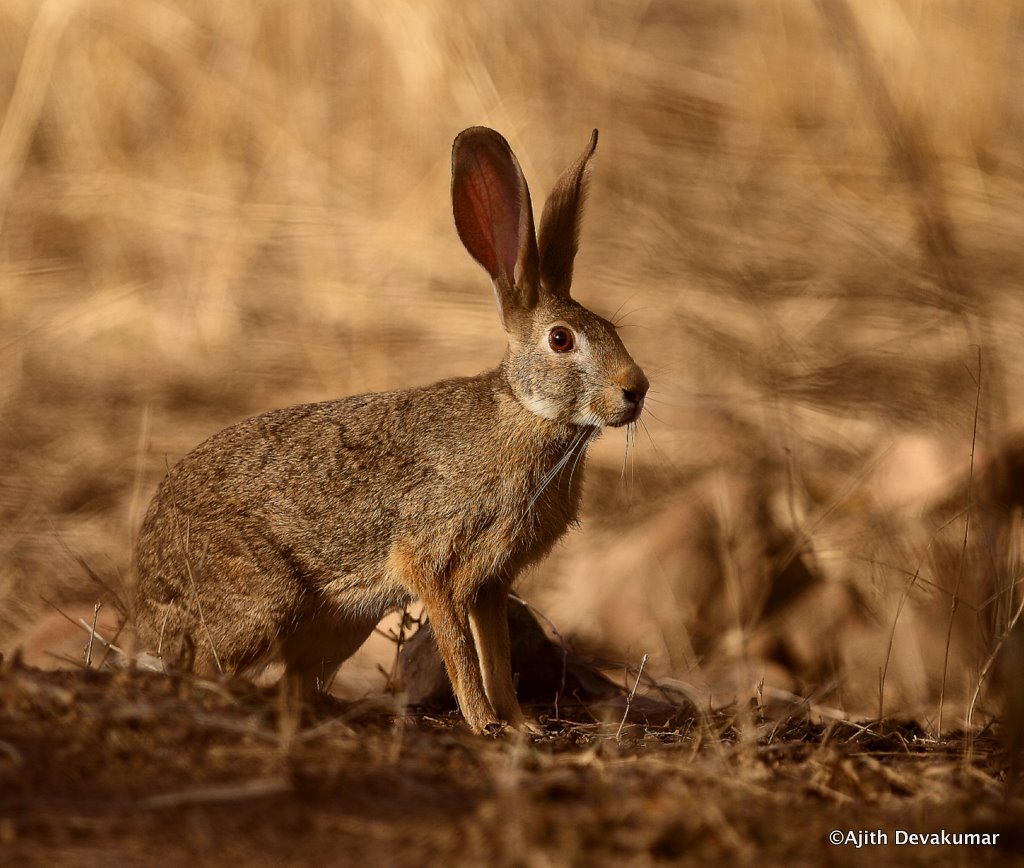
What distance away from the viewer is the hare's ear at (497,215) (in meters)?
4.67

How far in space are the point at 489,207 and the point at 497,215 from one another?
4cm

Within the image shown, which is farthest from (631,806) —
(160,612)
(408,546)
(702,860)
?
(160,612)

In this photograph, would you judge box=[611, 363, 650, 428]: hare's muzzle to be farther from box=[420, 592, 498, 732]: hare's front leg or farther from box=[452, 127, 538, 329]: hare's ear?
box=[420, 592, 498, 732]: hare's front leg

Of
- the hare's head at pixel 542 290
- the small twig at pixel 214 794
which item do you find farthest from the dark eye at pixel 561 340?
the small twig at pixel 214 794

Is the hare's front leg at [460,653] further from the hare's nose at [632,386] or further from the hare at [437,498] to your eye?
the hare's nose at [632,386]

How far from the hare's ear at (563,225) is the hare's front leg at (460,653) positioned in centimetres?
116

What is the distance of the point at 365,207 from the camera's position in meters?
9.22

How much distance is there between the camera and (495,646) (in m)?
4.79

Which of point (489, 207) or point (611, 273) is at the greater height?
point (489, 207)

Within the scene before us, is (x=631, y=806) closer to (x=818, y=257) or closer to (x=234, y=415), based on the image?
(x=234, y=415)

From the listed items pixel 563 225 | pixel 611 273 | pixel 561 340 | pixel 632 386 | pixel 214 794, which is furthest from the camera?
pixel 611 273

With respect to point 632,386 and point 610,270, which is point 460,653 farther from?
point 610,270

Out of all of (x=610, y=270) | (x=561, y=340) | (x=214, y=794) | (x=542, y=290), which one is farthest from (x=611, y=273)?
(x=214, y=794)

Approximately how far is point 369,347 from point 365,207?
4.41 ft
